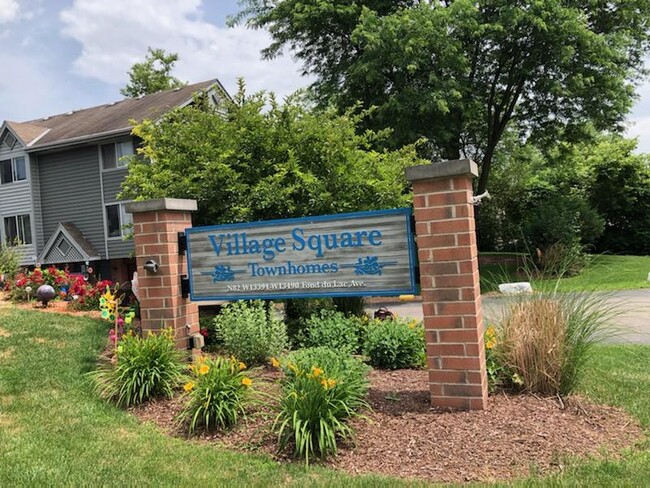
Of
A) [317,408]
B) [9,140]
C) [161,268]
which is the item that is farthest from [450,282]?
[9,140]

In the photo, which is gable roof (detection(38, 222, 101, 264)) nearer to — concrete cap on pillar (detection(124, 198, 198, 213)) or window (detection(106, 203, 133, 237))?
window (detection(106, 203, 133, 237))

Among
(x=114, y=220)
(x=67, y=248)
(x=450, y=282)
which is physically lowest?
(x=450, y=282)

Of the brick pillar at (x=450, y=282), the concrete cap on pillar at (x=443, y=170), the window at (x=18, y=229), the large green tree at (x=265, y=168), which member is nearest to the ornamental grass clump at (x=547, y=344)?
the brick pillar at (x=450, y=282)

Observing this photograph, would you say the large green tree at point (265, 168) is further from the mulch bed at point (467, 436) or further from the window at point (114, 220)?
the window at point (114, 220)

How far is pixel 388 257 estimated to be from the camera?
15.0ft

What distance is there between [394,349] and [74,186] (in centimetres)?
2301

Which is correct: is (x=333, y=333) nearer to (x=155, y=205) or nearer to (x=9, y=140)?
(x=155, y=205)

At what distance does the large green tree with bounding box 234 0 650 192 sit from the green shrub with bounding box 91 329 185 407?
41.8 feet

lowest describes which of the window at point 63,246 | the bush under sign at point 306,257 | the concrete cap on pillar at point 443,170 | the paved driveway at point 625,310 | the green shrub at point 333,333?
the paved driveway at point 625,310

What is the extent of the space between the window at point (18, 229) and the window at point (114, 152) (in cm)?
565

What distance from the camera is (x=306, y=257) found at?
16.2 feet

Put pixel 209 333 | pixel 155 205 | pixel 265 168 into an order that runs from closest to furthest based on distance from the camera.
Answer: pixel 155 205 < pixel 209 333 < pixel 265 168

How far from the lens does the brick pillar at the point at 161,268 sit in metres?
5.45

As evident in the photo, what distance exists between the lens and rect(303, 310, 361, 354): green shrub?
591cm
